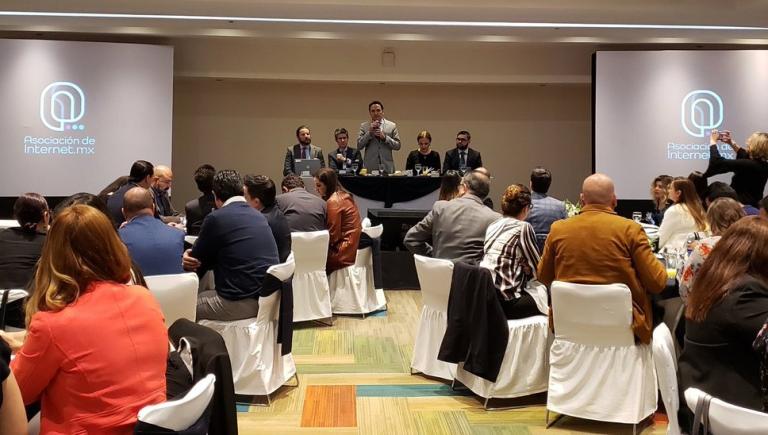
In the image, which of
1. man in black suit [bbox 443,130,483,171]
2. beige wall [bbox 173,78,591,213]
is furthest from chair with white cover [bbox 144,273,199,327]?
beige wall [bbox 173,78,591,213]

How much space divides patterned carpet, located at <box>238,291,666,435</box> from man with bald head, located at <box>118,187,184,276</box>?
919 mm

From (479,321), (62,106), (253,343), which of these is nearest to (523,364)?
(479,321)

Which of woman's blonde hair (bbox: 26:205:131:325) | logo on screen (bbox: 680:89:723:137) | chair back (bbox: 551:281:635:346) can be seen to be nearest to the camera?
woman's blonde hair (bbox: 26:205:131:325)

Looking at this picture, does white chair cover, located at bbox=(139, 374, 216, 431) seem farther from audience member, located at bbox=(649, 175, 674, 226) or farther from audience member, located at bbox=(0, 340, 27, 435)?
audience member, located at bbox=(649, 175, 674, 226)

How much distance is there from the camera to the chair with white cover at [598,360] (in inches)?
140

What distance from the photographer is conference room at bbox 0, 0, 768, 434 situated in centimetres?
354

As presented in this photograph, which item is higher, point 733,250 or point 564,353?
point 733,250

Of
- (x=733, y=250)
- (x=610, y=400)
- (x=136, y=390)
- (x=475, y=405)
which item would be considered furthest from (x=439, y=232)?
(x=136, y=390)

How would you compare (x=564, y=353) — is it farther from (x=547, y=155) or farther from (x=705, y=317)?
(x=547, y=155)

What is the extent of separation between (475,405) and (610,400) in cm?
78

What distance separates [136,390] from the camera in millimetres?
2025

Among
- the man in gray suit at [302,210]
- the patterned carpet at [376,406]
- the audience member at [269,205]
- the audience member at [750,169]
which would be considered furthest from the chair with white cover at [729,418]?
the audience member at [750,169]

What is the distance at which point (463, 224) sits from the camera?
14.9 ft

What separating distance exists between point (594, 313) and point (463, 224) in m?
1.16
